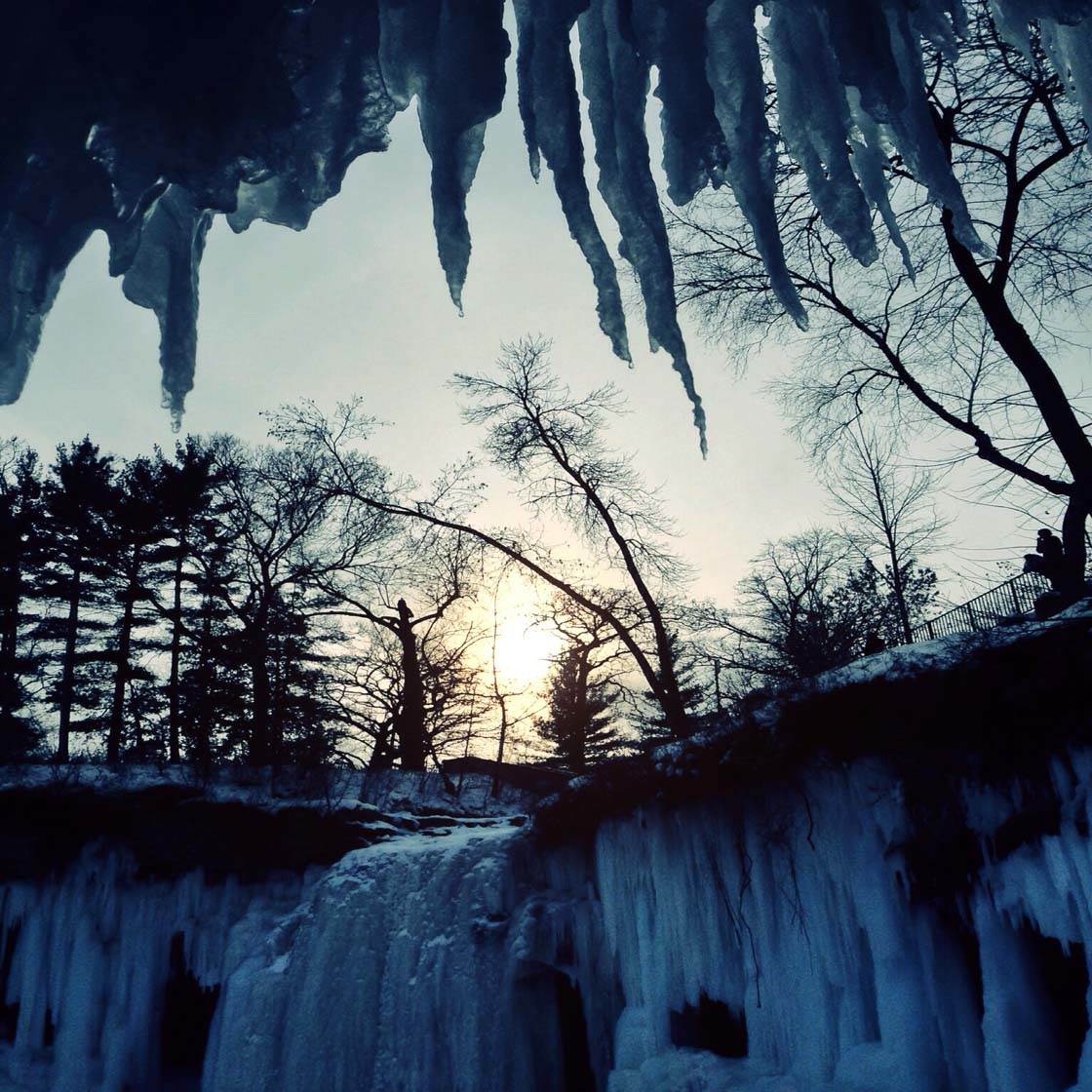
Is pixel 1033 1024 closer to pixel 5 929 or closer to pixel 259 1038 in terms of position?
pixel 259 1038

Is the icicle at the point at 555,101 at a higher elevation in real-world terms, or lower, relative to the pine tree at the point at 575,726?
lower

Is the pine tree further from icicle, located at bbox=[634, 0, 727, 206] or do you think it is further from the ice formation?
icicle, located at bbox=[634, 0, 727, 206]

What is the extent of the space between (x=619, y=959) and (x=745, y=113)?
24.5 feet

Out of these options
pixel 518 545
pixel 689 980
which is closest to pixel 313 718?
pixel 518 545

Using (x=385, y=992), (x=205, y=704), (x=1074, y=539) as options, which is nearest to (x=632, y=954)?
(x=385, y=992)

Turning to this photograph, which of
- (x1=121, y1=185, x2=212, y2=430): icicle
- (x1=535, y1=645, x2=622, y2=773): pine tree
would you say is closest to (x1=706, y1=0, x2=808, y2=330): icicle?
(x1=121, y1=185, x2=212, y2=430): icicle

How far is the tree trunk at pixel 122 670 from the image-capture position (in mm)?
19422

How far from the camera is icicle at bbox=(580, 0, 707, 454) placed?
61.2 inches

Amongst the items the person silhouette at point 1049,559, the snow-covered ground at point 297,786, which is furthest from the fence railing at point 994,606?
the snow-covered ground at point 297,786

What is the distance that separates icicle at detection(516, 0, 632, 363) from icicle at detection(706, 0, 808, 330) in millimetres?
275

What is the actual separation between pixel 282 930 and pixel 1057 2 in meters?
9.79

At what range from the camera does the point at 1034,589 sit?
1655 cm

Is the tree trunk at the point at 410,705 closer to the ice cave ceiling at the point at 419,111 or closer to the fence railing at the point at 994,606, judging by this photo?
the fence railing at the point at 994,606

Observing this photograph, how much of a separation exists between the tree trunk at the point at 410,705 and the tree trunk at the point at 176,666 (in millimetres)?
4681
